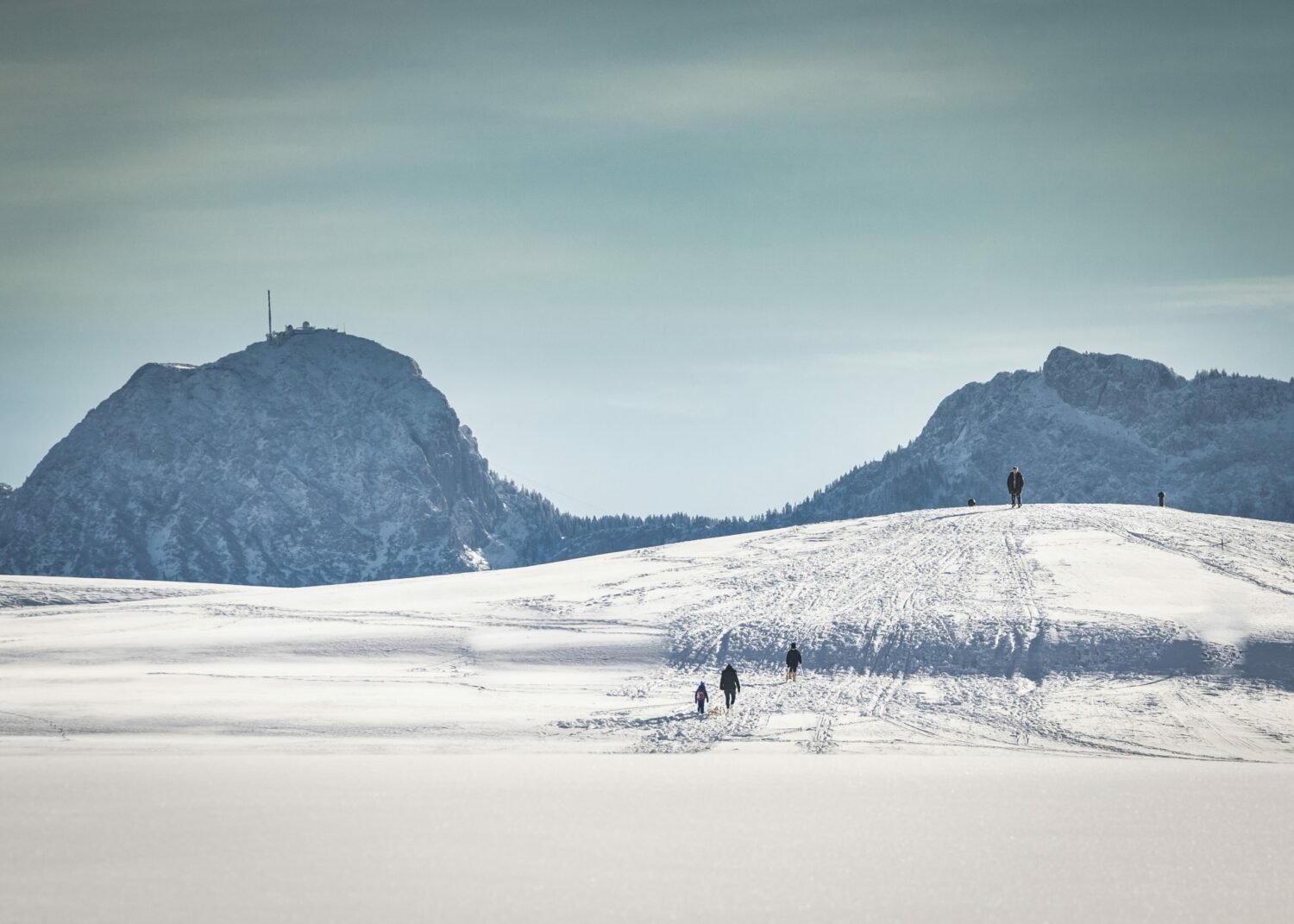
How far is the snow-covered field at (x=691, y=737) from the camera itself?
21109mm

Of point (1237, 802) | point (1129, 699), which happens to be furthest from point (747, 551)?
point (1237, 802)

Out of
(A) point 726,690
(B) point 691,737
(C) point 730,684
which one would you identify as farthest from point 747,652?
(B) point 691,737

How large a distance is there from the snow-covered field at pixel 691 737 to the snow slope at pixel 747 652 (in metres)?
0.17

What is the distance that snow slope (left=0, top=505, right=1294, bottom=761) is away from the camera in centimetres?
3675

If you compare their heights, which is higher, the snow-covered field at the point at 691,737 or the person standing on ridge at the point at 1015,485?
the person standing on ridge at the point at 1015,485

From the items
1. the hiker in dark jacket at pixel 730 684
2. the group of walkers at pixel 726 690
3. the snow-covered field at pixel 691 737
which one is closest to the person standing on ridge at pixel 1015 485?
the snow-covered field at pixel 691 737

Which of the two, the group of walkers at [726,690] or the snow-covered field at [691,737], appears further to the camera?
the group of walkers at [726,690]

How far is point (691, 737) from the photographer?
3578 centimetres

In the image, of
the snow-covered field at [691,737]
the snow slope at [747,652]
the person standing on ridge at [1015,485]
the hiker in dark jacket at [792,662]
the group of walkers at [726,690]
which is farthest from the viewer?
the person standing on ridge at [1015,485]

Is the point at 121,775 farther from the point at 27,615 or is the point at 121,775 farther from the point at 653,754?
the point at 27,615

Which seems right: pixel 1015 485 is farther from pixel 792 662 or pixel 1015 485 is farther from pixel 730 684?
pixel 730 684

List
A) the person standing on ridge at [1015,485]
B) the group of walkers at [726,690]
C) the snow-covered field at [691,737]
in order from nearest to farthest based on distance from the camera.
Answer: the snow-covered field at [691,737] → the group of walkers at [726,690] → the person standing on ridge at [1015,485]

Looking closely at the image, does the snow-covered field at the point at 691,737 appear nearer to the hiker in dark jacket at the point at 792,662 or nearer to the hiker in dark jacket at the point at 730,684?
the hiker in dark jacket at the point at 792,662

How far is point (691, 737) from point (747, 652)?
11370mm
